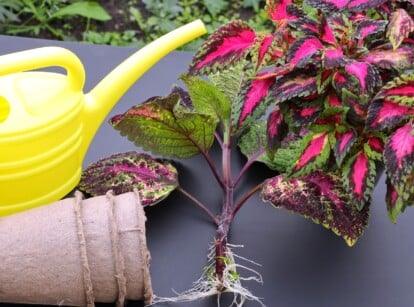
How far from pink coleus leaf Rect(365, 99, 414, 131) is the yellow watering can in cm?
31

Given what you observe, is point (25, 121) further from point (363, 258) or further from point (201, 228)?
point (363, 258)

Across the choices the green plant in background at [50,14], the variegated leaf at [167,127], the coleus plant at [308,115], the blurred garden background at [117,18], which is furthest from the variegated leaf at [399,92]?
the green plant in background at [50,14]

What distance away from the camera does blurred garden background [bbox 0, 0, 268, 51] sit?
5.94 ft

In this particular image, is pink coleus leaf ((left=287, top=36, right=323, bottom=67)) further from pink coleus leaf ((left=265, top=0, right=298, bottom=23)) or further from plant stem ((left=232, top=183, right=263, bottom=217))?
plant stem ((left=232, top=183, right=263, bottom=217))

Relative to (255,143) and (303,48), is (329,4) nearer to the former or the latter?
(303,48)

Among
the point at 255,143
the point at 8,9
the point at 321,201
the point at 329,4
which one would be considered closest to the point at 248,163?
the point at 255,143

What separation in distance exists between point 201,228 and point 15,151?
0.78 feet

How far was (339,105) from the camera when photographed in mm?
770

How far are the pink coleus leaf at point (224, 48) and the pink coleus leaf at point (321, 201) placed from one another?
0.14 meters

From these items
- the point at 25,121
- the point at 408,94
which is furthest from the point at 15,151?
the point at 408,94

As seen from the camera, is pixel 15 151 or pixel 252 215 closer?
pixel 15 151

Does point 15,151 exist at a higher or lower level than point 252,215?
higher

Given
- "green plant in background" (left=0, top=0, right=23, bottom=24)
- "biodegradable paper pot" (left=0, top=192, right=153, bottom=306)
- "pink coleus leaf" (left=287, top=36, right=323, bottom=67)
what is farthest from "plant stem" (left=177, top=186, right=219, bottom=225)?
"green plant in background" (left=0, top=0, right=23, bottom=24)

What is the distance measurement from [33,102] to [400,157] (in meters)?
0.38
